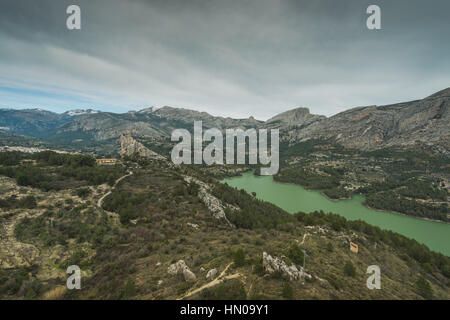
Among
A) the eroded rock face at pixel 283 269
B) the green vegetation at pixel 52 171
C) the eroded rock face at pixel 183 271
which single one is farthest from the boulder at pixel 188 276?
the green vegetation at pixel 52 171

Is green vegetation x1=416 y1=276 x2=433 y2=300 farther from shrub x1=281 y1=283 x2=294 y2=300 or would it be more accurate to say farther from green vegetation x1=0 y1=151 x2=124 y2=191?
green vegetation x1=0 y1=151 x2=124 y2=191

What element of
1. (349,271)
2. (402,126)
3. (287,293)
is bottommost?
(349,271)

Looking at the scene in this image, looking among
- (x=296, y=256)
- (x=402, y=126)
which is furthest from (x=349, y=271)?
(x=402, y=126)

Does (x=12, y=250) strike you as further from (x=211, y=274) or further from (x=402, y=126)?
(x=402, y=126)

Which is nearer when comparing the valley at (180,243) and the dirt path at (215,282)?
the dirt path at (215,282)

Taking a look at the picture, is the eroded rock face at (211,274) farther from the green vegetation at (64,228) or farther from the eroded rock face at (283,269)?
the green vegetation at (64,228)
